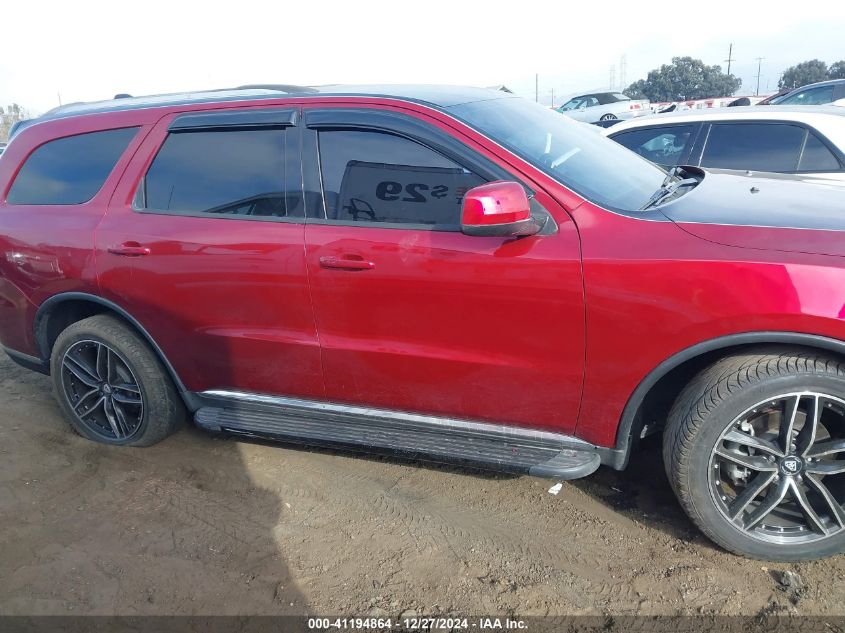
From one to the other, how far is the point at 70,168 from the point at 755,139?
5.03 metres

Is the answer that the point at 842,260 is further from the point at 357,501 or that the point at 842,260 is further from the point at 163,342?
the point at 163,342

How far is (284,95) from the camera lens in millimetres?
3156

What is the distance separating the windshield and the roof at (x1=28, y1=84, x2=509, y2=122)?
0.39 feet

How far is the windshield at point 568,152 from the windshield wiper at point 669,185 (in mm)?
29

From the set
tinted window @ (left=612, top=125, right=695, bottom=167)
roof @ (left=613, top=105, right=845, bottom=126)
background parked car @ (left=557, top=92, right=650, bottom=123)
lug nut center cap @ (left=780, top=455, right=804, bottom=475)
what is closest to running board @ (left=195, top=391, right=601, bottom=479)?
lug nut center cap @ (left=780, top=455, right=804, bottom=475)

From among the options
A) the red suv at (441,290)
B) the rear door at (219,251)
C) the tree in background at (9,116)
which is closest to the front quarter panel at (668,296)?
the red suv at (441,290)

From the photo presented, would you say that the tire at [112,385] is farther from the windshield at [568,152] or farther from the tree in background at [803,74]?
the tree in background at [803,74]

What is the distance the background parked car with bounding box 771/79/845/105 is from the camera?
468 inches

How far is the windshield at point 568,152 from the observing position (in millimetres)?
2725

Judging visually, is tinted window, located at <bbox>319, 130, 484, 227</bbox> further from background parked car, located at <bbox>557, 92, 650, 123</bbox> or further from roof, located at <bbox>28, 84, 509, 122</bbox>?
background parked car, located at <bbox>557, 92, 650, 123</bbox>

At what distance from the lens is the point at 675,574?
255 cm

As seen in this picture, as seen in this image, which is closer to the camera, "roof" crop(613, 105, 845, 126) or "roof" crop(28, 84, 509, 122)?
"roof" crop(28, 84, 509, 122)

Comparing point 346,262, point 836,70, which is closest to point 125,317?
point 346,262

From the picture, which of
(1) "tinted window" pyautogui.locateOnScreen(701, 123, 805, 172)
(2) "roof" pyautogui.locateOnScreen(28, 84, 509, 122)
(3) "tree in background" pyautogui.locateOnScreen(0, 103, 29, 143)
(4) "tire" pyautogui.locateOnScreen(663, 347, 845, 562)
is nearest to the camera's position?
(4) "tire" pyautogui.locateOnScreen(663, 347, 845, 562)
